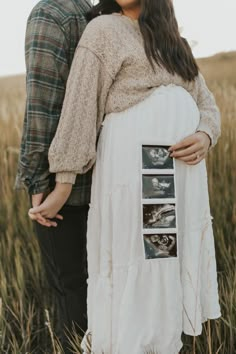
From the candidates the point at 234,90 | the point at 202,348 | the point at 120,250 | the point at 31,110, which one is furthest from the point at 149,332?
the point at 234,90

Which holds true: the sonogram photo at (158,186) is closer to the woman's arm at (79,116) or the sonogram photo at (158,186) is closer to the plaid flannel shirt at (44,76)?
the woman's arm at (79,116)

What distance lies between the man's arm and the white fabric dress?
0.48 feet

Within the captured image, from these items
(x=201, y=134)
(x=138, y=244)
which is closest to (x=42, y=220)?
(x=138, y=244)

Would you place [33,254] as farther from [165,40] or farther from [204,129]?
[165,40]

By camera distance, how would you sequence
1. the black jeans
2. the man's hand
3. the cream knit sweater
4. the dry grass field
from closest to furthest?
the cream knit sweater → the man's hand → the black jeans → the dry grass field

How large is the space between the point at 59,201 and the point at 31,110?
249 mm

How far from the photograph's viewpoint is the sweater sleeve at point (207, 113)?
156cm

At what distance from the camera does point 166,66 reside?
1.46 m

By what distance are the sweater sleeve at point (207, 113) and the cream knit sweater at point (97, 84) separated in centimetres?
16

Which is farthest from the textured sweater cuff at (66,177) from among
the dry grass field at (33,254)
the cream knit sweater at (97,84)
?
the dry grass field at (33,254)

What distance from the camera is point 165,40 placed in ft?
4.82

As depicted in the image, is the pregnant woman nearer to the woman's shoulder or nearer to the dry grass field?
the woman's shoulder

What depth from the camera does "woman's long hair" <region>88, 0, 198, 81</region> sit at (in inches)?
56.9

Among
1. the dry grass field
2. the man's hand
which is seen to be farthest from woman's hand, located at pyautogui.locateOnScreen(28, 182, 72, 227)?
the dry grass field
